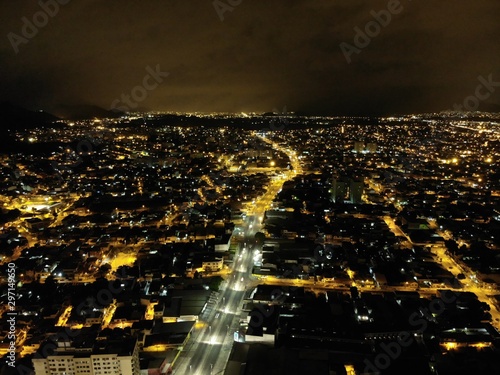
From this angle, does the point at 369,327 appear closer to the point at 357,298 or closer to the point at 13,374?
the point at 357,298

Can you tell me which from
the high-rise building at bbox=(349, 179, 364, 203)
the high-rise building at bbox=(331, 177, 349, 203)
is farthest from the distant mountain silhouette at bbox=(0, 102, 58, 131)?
the high-rise building at bbox=(349, 179, 364, 203)

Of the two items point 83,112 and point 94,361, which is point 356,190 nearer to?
point 94,361

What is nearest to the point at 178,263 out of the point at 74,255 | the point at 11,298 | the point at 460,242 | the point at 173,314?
the point at 173,314

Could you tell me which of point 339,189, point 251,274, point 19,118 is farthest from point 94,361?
point 19,118

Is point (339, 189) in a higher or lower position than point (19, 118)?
lower

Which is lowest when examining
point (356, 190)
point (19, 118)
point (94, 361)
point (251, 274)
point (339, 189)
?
Answer: point (94, 361)
